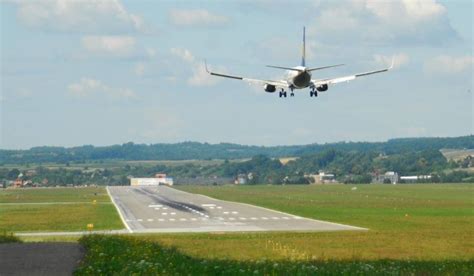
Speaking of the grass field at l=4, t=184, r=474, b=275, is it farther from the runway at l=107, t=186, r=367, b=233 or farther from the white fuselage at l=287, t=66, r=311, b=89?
the white fuselage at l=287, t=66, r=311, b=89

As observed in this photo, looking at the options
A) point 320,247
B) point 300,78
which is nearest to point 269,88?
point 300,78

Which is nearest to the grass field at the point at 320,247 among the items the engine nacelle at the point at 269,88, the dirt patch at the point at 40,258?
the dirt patch at the point at 40,258

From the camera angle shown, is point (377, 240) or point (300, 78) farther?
point (377, 240)

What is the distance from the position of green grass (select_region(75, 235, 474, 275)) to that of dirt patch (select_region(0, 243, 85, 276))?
60 cm

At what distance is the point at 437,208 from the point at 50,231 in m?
52.1

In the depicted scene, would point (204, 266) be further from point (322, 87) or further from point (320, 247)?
point (320, 247)

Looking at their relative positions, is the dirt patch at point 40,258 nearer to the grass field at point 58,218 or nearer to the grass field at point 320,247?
the grass field at point 320,247

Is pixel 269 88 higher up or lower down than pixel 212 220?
higher up

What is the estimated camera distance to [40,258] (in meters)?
42.8

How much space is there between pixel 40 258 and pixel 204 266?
7822mm

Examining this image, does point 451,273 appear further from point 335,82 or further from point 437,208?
point 437,208

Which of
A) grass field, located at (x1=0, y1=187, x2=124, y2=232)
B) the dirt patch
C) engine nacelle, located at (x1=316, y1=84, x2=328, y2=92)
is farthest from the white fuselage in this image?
grass field, located at (x1=0, y1=187, x2=124, y2=232)

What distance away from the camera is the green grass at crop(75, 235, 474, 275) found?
122 ft

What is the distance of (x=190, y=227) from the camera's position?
8844 cm
